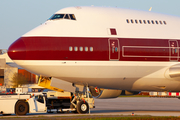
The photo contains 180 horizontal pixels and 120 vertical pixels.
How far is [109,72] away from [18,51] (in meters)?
6.77

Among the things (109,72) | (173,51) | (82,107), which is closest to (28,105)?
(82,107)

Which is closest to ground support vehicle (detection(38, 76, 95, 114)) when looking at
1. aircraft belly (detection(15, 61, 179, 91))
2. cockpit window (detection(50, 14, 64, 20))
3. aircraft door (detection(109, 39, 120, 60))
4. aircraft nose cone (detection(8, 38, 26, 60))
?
aircraft belly (detection(15, 61, 179, 91))

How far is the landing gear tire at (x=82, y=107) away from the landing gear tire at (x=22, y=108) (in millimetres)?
3982

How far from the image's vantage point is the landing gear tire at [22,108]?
997 inches

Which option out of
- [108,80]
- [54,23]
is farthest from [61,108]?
[54,23]

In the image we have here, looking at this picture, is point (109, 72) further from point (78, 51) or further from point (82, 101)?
point (82, 101)

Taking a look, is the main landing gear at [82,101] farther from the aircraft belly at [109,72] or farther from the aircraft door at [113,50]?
the aircraft door at [113,50]

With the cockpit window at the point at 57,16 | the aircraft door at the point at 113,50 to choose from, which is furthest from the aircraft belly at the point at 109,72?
the cockpit window at the point at 57,16

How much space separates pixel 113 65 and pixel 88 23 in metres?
3.67

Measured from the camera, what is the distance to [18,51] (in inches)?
910

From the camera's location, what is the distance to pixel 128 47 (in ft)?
81.1

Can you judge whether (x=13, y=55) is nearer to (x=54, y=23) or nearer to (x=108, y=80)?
(x=54, y=23)

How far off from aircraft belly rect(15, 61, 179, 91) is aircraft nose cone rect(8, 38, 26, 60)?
1.54 feet

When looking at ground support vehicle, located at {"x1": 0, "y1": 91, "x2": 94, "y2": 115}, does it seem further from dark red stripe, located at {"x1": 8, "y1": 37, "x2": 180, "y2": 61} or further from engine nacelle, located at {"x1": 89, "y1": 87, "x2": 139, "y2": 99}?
dark red stripe, located at {"x1": 8, "y1": 37, "x2": 180, "y2": 61}
